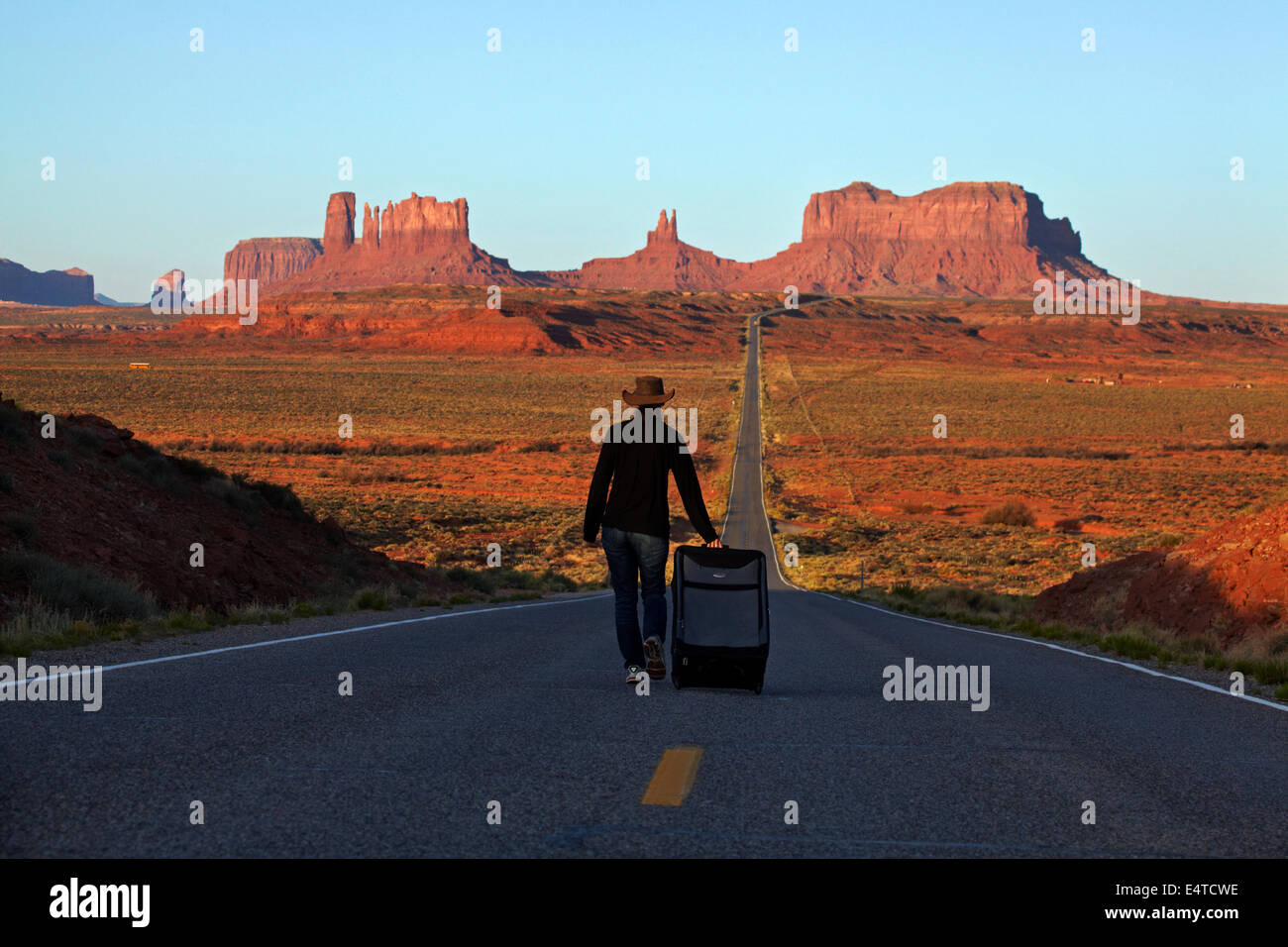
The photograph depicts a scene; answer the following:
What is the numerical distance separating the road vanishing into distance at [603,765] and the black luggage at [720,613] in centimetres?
28

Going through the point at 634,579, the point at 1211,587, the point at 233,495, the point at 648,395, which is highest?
the point at 648,395

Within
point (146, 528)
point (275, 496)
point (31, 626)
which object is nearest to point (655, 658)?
point (31, 626)

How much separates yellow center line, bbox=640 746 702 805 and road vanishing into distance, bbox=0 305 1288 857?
0.02 meters

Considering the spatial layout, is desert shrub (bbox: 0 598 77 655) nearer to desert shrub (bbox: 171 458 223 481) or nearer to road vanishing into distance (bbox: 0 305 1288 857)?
road vanishing into distance (bbox: 0 305 1288 857)

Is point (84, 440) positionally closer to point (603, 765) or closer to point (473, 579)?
point (473, 579)

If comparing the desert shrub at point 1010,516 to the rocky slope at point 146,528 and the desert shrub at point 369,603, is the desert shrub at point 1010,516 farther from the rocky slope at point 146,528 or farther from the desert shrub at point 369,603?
the desert shrub at point 369,603

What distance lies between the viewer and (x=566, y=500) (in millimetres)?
54875

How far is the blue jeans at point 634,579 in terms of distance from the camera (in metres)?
8.43

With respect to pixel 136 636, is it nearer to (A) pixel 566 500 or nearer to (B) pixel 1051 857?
(B) pixel 1051 857

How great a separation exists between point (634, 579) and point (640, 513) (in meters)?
0.55

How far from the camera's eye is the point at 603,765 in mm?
5980

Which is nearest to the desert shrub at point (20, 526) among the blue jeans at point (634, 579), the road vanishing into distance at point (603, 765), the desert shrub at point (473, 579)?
the road vanishing into distance at point (603, 765)
